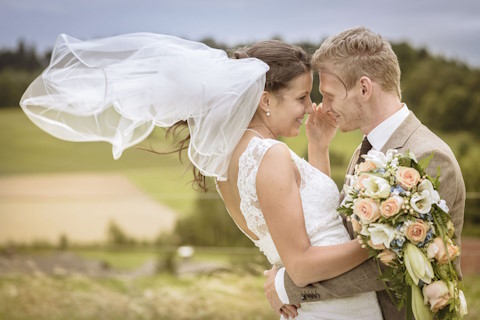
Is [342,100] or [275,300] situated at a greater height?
Answer: [342,100]

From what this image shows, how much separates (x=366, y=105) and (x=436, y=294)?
1.04 metres

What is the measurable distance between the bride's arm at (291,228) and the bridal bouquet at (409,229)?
17cm

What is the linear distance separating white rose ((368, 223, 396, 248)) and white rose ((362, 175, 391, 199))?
11 cm

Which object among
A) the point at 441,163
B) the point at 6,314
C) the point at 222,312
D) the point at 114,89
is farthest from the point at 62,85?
the point at 6,314

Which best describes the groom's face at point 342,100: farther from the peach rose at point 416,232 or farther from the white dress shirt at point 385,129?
the peach rose at point 416,232

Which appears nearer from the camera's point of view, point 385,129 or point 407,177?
point 407,177

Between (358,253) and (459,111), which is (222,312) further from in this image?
(358,253)

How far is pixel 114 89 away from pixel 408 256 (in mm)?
1400

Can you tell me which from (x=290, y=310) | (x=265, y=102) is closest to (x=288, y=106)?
(x=265, y=102)

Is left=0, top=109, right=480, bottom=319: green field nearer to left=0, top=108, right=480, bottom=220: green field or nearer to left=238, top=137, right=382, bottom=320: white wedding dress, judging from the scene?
left=0, top=108, right=480, bottom=220: green field

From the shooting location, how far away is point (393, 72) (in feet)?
10.5

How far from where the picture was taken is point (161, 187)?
30.6 feet

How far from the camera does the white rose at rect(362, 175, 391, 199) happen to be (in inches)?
98.9

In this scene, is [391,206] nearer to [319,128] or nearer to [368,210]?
[368,210]
